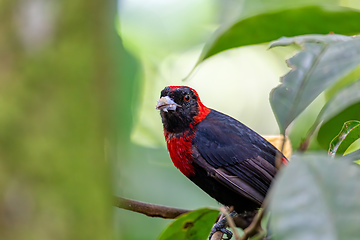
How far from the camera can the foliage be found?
1076 millimetres

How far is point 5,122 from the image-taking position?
5.31 ft

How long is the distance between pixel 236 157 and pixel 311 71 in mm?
1606

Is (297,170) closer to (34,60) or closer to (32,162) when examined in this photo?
(32,162)

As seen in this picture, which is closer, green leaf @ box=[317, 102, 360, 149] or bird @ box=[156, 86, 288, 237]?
green leaf @ box=[317, 102, 360, 149]

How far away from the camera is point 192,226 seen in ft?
5.86

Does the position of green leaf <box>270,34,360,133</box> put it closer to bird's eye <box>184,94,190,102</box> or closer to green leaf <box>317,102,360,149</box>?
green leaf <box>317,102,360,149</box>

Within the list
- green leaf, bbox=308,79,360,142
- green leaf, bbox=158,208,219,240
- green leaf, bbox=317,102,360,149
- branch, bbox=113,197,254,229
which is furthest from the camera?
branch, bbox=113,197,254,229

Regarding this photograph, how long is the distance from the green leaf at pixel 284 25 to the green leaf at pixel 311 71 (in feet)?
2.04

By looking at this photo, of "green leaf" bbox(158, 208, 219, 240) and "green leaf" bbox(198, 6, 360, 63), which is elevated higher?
"green leaf" bbox(198, 6, 360, 63)

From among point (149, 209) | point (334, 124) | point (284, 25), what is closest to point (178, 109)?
point (149, 209)

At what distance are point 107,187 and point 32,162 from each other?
0.88 ft

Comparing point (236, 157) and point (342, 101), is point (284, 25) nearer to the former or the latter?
point (342, 101)

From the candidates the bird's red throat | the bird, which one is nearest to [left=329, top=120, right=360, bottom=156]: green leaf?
the bird

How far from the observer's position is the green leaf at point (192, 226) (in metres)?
1.72
